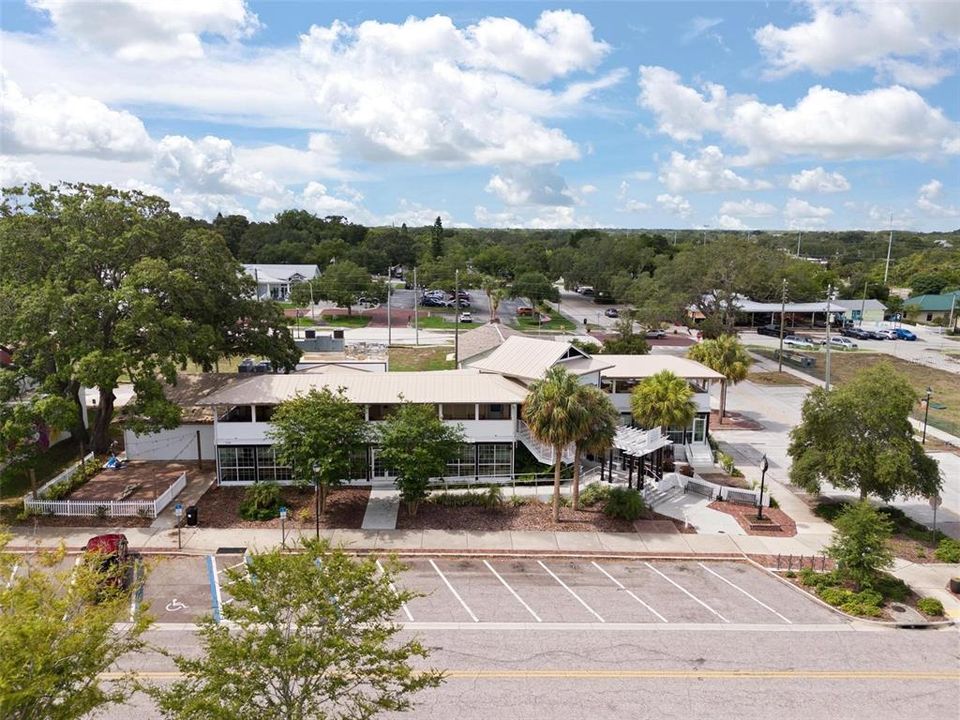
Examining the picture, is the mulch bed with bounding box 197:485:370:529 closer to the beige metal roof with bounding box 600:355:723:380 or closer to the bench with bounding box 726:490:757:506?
the beige metal roof with bounding box 600:355:723:380

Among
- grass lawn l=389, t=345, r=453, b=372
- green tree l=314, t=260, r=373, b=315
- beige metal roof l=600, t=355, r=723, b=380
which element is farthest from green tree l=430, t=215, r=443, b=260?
beige metal roof l=600, t=355, r=723, b=380

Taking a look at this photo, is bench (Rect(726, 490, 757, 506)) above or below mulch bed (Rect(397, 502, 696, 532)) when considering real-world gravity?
above

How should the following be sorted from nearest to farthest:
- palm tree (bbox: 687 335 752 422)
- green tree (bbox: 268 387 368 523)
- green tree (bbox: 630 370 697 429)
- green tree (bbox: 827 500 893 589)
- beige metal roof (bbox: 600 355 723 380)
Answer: green tree (bbox: 827 500 893 589)
green tree (bbox: 268 387 368 523)
green tree (bbox: 630 370 697 429)
beige metal roof (bbox: 600 355 723 380)
palm tree (bbox: 687 335 752 422)

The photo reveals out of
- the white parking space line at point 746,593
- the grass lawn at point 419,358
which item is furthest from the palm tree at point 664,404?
the grass lawn at point 419,358

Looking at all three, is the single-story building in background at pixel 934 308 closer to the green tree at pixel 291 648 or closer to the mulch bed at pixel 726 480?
the mulch bed at pixel 726 480

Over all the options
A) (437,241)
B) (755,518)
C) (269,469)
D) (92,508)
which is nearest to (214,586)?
(92,508)

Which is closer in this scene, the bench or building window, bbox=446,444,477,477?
the bench

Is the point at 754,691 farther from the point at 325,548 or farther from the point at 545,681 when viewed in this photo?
the point at 325,548
